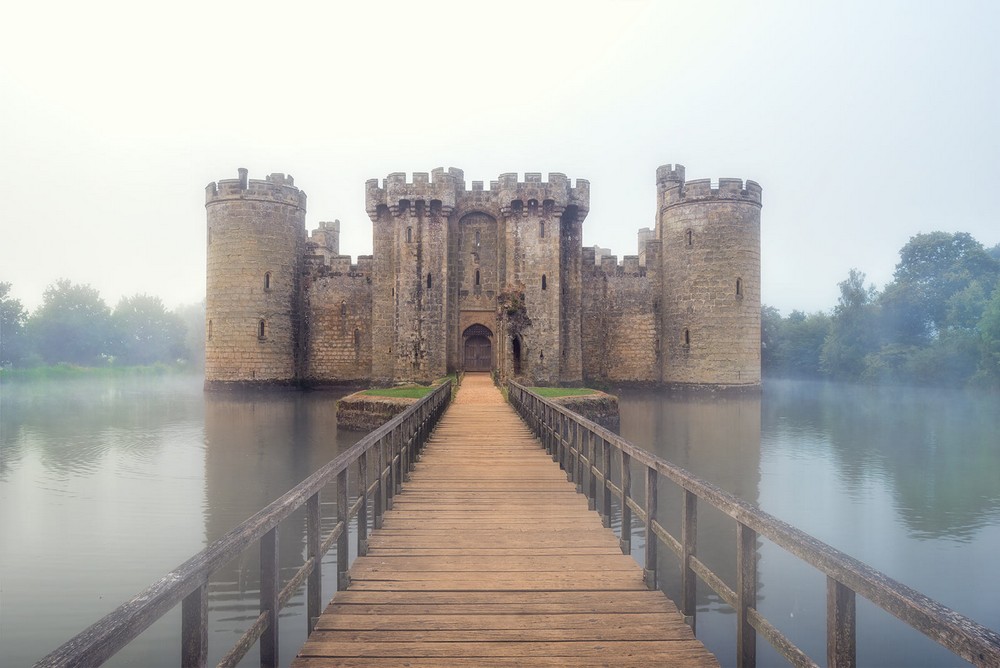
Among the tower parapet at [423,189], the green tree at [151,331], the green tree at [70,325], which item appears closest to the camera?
the tower parapet at [423,189]

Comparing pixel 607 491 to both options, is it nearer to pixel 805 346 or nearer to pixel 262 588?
pixel 262 588

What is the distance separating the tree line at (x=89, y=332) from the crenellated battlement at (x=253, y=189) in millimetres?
35427

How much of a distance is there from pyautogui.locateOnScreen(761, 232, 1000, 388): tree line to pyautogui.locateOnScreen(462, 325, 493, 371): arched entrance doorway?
24.2 m

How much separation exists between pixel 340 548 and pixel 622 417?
18.2 meters

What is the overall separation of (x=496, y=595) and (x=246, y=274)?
28820 mm

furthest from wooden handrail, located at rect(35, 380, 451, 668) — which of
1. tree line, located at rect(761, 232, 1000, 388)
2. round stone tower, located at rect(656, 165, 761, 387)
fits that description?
tree line, located at rect(761, 232, 1000, 388)

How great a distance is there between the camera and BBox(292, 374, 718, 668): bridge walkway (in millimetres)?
3457

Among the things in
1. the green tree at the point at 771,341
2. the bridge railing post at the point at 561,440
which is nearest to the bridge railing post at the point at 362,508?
the bridge railing post at the point at 561,440

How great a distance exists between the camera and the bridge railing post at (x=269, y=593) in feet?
10.3

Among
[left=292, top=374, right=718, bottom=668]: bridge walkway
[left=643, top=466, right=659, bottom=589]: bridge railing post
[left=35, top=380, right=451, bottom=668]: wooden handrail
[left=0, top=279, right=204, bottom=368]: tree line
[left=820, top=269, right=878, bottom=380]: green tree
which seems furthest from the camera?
[left=0, top=279, right=204, bottom=368]: tree line

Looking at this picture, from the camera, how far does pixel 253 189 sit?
98.8ft

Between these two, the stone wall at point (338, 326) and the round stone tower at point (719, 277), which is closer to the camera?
the round stone tower at point (719, 277)

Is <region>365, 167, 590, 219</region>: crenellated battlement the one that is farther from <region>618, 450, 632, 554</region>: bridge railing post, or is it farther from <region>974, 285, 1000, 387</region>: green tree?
<region>618, 450, 632, 554</region>: bridge railing post

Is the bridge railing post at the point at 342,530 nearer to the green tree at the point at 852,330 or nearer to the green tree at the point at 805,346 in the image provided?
the green tree at the point at 852,330
